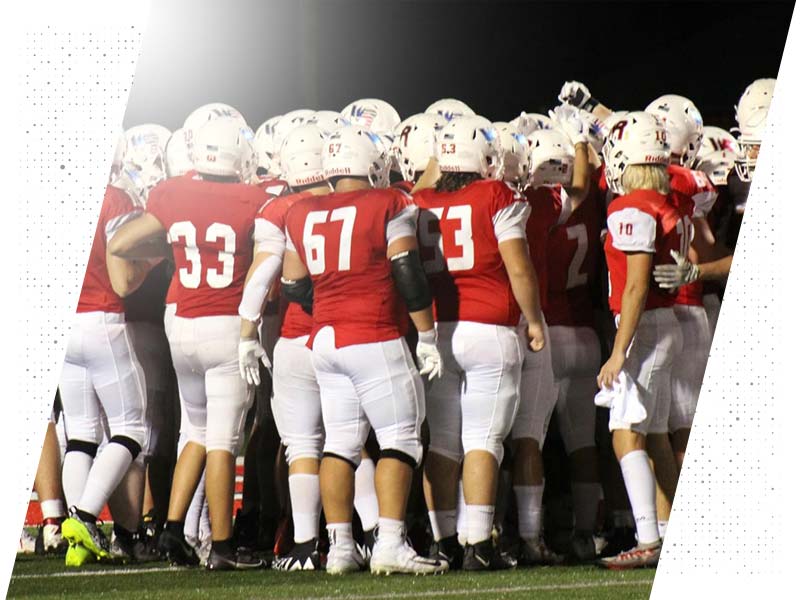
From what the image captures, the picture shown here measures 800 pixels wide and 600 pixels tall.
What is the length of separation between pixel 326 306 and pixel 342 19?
2.53 feet

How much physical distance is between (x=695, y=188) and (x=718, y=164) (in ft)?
0.37

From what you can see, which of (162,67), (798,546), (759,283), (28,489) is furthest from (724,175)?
(28,489)

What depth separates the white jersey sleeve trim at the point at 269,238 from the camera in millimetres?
4477

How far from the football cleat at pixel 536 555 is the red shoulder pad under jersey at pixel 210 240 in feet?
3.21

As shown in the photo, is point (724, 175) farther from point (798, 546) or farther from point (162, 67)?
point (162, 67)

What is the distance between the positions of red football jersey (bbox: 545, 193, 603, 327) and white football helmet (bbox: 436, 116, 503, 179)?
26 cm

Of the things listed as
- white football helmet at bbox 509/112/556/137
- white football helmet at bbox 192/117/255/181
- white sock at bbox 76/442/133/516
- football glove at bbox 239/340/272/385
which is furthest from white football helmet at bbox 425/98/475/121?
white sock at bbox 76/442/133/516

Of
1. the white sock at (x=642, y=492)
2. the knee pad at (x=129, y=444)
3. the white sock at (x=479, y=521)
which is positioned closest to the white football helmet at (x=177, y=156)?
the knee pad at (x=129, y=444)

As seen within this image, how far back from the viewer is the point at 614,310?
454cm

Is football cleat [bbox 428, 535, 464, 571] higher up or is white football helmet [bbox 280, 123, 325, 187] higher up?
white football helmet [bbox 280, 123, 325, 187]

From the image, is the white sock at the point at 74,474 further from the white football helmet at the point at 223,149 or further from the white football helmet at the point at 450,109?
the white football helmet at the point at 450,109

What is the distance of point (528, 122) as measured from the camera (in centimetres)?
460

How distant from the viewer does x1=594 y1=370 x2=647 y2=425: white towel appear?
4.47 metres

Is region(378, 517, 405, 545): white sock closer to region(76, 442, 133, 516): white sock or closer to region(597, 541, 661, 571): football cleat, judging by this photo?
region(597, 541, 661, 571): football cleat
